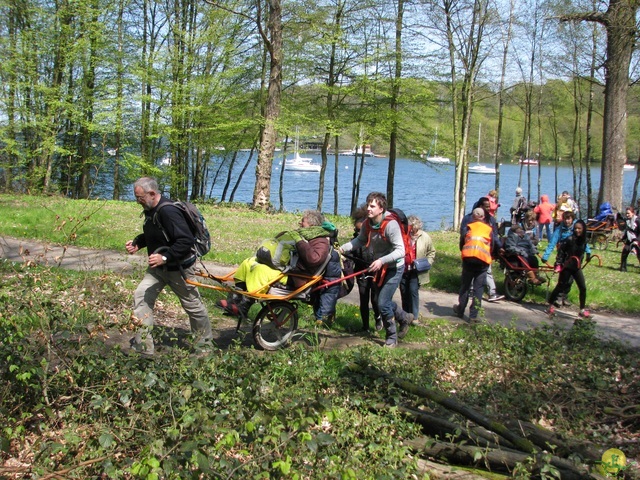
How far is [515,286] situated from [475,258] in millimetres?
2378

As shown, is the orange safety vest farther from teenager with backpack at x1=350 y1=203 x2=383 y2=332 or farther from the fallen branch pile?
the fallen branch pile

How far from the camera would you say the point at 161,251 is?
556 cm

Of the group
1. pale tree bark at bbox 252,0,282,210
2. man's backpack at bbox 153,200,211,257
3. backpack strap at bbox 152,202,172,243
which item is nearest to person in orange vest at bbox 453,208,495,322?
man's backpack at bbox 153,200,211,257

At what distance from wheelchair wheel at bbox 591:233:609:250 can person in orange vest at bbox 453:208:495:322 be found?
13.3 m

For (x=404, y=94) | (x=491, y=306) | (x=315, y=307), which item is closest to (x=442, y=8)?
(x=404, y=94)

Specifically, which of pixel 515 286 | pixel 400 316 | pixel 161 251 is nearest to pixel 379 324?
pixel 400 316

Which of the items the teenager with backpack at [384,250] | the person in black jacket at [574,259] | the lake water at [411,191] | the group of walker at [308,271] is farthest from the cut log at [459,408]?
the lake water at [411,191]

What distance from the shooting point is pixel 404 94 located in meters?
24.5

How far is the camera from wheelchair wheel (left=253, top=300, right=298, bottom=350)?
21.1 feet

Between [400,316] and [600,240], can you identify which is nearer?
[400,316]

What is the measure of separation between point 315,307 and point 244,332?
0.95m

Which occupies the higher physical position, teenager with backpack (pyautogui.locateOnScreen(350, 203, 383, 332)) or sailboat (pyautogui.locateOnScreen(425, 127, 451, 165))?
sailboat (pyautogui.locateOnScreen(425, 127, 451, 165))

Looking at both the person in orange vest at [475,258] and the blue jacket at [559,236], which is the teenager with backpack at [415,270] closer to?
the person in orange vest at [475,258]

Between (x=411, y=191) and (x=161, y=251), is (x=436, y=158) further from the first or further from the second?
(x=411, y=191)
